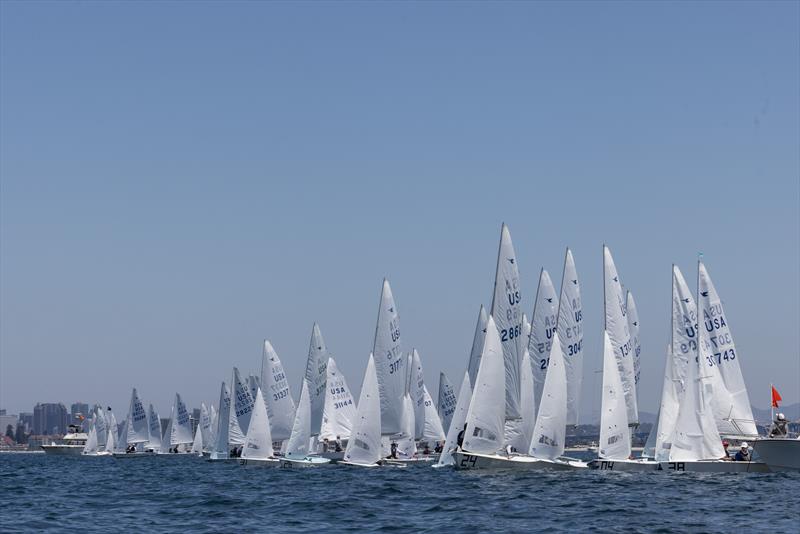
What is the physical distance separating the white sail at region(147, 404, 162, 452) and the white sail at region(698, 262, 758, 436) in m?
84.7

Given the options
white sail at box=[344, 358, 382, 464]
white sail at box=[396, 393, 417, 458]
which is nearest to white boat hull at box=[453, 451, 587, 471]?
white sail at box=[344, 358, 382, 464]

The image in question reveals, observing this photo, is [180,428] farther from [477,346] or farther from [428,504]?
[428,504]

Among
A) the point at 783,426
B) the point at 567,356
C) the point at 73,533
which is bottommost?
the point at 73,533

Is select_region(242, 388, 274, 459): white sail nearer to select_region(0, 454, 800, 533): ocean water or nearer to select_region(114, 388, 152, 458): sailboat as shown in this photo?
select_region(0, 454, 800, 533): ocean water

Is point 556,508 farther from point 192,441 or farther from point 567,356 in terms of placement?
point 192,441

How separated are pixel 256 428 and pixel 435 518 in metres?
34.9

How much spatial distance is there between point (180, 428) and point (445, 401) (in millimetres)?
46727

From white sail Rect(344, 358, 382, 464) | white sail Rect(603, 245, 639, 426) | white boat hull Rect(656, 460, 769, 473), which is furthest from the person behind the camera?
white sail Rect(603, 245, 639, 426)

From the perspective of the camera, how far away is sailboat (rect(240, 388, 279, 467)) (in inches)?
2638

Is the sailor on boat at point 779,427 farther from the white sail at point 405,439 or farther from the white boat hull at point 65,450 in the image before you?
the white boat hull at point 65,450

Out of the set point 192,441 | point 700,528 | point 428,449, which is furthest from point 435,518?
point 192,441

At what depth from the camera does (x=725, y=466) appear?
166 ft

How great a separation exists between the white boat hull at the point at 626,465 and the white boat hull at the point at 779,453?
15.0ft

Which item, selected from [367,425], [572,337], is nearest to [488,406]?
[367,425]
